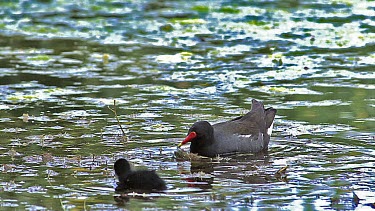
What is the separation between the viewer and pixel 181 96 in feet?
43.5

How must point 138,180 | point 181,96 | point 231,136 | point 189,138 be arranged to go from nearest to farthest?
point 138,180 < point 189,138 < point 231,136 < point 181,96

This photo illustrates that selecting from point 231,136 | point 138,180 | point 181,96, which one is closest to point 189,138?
point 231,136

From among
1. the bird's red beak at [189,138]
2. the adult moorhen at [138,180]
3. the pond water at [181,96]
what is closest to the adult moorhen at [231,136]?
the bird's red beak at [189,138]

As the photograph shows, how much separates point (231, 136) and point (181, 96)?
2.85m

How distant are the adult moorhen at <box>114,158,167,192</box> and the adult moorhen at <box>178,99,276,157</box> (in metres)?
1.49

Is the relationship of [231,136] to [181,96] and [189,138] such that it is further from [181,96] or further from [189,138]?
[181,96]

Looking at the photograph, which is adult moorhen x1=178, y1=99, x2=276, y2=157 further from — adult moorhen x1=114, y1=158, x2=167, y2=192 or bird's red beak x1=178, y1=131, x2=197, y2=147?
adult moorhen x1=114, y1=158, x2=167, y2=192

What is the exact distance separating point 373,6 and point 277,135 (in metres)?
9.94

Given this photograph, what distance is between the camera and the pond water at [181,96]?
855 centimetres

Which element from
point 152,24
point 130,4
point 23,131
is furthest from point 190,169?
point 130,4

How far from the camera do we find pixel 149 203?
802cm

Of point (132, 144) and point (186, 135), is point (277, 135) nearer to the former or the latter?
point (186, 135)

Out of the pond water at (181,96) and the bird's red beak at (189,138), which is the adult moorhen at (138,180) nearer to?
the pond water at (181,96)

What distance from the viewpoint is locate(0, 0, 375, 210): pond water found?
8.55 meters
